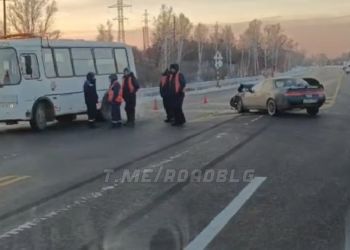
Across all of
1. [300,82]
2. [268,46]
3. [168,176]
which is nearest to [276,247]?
[168,176]

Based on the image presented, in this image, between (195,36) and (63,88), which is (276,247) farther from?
(195,36)

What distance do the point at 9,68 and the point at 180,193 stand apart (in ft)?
38.3

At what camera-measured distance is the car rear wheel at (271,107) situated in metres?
22.1

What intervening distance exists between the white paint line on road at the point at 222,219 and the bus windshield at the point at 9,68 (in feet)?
37.1

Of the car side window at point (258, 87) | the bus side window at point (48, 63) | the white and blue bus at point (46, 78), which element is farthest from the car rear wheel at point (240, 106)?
the bus side window at point (48, 63)

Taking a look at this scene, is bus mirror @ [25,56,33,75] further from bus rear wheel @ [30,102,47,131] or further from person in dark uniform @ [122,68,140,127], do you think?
person in dark uniform @ [122,68,140,127]

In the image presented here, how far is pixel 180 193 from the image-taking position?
8.36 metres

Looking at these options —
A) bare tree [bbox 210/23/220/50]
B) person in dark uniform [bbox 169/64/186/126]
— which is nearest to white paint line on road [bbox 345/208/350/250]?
person in dark uniform [bbox 169/64/186/126]

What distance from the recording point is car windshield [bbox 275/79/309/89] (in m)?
22.2

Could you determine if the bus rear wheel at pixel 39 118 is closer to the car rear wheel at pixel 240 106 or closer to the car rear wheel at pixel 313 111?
the car rear wheel at pixel 240 106

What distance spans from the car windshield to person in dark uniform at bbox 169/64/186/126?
4.45m

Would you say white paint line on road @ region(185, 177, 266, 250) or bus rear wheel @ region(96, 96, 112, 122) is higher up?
white paint line on road @ region(185, 177, 266, 250)

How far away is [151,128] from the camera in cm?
1844

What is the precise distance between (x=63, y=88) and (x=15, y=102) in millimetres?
2242
